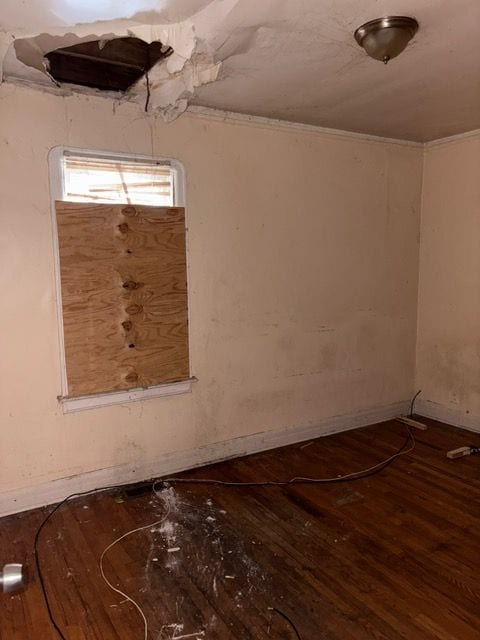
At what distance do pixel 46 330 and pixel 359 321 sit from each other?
250 centimetres

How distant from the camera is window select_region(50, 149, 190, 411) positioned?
9.00ft

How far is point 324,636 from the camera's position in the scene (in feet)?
6.00

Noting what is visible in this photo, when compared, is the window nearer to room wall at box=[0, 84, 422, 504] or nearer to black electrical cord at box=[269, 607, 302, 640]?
room wall at box=[0, 84, 422, 504]

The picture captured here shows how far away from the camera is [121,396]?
2.98 meters

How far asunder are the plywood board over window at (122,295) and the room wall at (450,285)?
93.7 inches

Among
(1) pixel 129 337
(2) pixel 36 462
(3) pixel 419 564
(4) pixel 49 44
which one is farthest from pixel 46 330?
Answer: (3) pixel 419 564

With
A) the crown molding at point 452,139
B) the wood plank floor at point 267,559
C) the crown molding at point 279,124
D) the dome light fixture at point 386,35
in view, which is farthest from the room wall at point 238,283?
the dome light fixture at point 386,35

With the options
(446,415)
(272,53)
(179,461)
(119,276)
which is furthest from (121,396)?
(446,415)

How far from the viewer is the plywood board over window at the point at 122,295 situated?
2.76 meters

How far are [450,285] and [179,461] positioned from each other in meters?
2.74

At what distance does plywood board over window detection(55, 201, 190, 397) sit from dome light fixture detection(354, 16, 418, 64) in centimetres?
148

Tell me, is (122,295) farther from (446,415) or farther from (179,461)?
(446,415)

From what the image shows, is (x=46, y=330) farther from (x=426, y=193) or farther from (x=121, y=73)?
(x=426, y=193)

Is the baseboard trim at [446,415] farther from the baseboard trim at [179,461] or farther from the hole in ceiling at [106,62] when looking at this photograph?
the hole in ceiling at [106,62]
